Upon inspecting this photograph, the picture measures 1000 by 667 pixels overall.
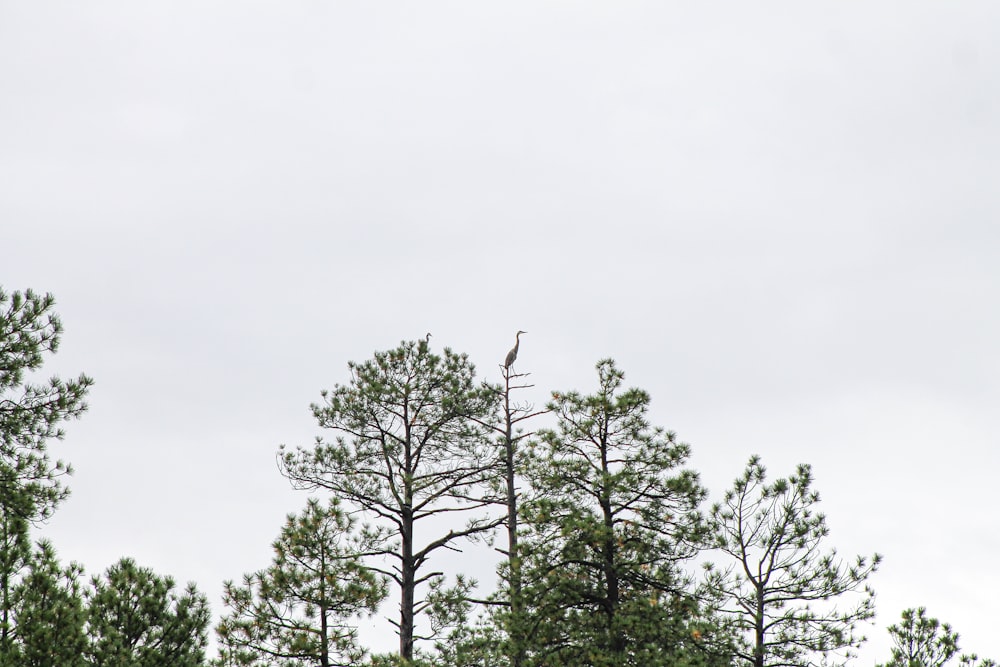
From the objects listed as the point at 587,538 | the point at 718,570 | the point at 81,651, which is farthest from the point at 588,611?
the point at 81,651

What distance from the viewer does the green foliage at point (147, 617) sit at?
15500 mm

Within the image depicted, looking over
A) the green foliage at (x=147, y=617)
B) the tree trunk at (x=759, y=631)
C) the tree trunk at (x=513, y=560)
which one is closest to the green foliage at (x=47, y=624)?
the green foliage at (x=147, y=617)

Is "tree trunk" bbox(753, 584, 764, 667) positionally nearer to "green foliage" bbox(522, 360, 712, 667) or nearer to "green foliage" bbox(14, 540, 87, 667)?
"green foliage" bbox(522, 360, 712, 667)

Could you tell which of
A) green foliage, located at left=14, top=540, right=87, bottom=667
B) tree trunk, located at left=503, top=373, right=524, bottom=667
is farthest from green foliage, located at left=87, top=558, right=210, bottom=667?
tree trunk, located at left=503, top=373, right=524, bottom=667

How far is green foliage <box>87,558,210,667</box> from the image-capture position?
15.5 meters

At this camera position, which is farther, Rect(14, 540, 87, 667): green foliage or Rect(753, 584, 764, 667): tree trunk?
Rect(753, 584, 764, 667): tree trunk

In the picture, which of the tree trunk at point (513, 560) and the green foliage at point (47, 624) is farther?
the tree trunk at point (513, 560)

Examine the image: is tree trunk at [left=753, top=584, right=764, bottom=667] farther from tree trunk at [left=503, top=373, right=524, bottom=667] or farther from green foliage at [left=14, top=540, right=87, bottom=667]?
green foliage at [left=14, top=540, right=87, bottom=667]

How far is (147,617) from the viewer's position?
15703 millimetres

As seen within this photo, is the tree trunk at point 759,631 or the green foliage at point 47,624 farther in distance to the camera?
the tree trunk at point 759,631

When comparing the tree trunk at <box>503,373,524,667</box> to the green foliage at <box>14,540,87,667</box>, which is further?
the tree trunk at <box>503,373,524,667</box>

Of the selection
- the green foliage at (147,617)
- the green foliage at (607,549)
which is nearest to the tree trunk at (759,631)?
the green foliage at (607,549)

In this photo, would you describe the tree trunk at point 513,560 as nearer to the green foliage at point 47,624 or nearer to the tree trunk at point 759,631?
the tree trunk at point 759,631

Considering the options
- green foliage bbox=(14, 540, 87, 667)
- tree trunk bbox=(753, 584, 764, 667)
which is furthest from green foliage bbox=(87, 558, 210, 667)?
tree trunk bbox=(753, 584, 764, 667)
